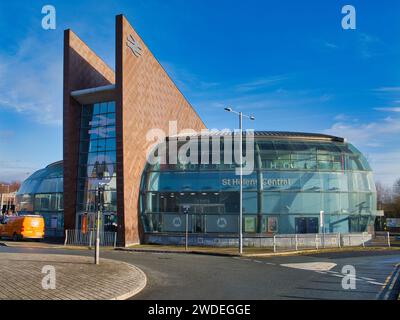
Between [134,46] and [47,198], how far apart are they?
17062mm

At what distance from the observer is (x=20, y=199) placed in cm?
4288

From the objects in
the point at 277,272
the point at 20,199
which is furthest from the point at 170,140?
the point at 277,272

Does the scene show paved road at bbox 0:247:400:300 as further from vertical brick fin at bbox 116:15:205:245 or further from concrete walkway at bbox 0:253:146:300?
vertical brick fin at bbox 116:15:205:245

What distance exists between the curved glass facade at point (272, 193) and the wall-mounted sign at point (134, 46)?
970 cm

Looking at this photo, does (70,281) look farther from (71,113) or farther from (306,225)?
(71,113)

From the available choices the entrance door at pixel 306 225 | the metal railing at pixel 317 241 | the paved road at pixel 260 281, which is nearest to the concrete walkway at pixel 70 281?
the paved road at pixel 260 281

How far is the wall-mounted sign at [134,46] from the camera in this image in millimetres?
31969

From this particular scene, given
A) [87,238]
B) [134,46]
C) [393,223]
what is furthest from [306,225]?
[393,223]

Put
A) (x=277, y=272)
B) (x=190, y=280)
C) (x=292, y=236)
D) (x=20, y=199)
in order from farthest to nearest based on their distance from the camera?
(x=20, y=199), (x=292, y=236), (x=277, y=272), (x=190, y=280)

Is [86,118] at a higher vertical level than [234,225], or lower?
higher

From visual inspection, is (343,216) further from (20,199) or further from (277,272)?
(20,199)

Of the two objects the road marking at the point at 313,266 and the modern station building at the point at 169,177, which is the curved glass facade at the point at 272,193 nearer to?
the modern station building at the point at 169,177

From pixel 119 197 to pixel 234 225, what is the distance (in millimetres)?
9088
